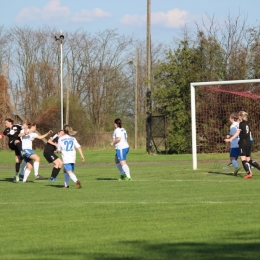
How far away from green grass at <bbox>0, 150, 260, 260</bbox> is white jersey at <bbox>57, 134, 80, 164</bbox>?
787 millimetres

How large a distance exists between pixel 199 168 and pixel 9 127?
7.21 m

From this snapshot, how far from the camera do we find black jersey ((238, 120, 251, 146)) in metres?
21.2

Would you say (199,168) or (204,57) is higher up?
(204,57)

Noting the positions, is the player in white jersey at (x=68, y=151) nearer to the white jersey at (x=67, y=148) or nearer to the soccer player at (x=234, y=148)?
the white jersey at (x=67, y=148)

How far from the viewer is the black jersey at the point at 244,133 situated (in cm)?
2124

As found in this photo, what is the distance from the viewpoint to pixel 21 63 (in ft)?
225

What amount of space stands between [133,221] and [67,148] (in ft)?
24.3

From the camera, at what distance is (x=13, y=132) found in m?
23.8

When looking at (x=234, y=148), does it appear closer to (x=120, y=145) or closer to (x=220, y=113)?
(x=120, y=145)

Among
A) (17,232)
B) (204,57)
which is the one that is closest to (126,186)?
(17,232)

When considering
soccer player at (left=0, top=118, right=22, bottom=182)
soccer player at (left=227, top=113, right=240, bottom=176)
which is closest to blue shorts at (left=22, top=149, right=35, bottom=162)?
soccer player at (left=0, top=118, right=22, bottom=182)

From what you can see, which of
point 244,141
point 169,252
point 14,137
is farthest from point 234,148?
point 169,252

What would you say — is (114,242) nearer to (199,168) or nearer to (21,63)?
(199,168)

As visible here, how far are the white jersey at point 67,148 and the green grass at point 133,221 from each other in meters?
0.79
